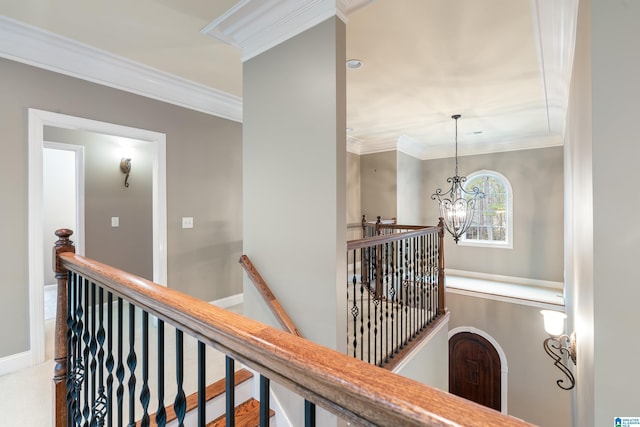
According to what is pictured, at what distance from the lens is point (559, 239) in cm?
514

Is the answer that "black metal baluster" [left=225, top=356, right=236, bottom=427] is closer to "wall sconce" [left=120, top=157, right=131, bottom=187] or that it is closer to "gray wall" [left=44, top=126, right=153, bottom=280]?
"gray wall" [left=44, top=126, right=153, bottom=280]

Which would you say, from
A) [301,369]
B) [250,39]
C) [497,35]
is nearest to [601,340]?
[301,369]

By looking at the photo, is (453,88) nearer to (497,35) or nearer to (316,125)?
(497,35)

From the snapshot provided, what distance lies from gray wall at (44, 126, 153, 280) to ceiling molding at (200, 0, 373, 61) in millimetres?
2508

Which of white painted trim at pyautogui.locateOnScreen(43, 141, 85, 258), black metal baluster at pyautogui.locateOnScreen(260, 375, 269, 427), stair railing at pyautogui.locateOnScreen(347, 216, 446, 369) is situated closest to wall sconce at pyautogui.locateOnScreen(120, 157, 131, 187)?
white painted trim at pyautogui.locateOnScreen(43, 141, 85, 258)

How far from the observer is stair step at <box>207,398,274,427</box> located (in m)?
1.93

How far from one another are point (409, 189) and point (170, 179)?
15.5ft

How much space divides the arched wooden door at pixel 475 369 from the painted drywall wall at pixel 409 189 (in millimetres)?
2457

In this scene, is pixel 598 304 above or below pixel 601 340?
above

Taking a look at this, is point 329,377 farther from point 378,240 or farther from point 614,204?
point 378,240

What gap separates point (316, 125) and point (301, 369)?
1.65 metres

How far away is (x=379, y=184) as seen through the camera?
19.5ft

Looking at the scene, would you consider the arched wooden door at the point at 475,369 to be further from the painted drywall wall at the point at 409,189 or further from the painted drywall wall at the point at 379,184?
the painted drywall wall at the point at 379,184

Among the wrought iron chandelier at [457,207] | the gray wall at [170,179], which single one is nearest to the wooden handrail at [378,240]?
the wrought iron chandelier at [457,207]
